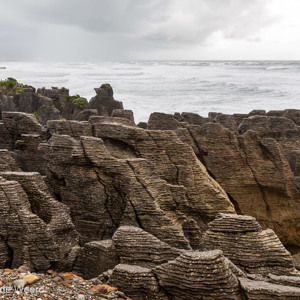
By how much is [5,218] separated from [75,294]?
3560 millimetres

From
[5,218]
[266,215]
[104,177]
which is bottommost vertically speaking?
[266,215]

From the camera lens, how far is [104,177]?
14000 millimetres

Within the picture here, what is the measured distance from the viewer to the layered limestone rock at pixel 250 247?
10.9 meters

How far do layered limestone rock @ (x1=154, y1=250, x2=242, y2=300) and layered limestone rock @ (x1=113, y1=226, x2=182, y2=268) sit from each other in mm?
1430

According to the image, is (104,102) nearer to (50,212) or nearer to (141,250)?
(50,212)

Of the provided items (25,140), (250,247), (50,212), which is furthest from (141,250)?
(25,140)

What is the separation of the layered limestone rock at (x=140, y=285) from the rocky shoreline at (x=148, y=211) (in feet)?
0.08

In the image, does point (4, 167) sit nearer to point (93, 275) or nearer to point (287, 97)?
point (93, 275)

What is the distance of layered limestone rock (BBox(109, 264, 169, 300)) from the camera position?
968 cm

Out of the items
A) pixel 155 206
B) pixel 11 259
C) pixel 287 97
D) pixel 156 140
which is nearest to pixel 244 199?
pixel 156 140

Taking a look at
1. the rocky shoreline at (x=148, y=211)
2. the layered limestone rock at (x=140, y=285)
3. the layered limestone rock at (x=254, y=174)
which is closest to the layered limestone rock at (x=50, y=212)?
the rocky shoreline at (x=148, y=211)

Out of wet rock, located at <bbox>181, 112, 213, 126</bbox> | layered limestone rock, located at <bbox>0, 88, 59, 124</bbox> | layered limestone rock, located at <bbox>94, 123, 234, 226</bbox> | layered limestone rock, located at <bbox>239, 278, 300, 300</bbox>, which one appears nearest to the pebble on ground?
layered limestone rock, located at <bbox>239, 278, 300, 300</bbox>

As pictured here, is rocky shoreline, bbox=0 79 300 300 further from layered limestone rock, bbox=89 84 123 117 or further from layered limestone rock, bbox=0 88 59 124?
layered limestone rock, bbox=89 84 123 117

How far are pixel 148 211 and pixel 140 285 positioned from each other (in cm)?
369
